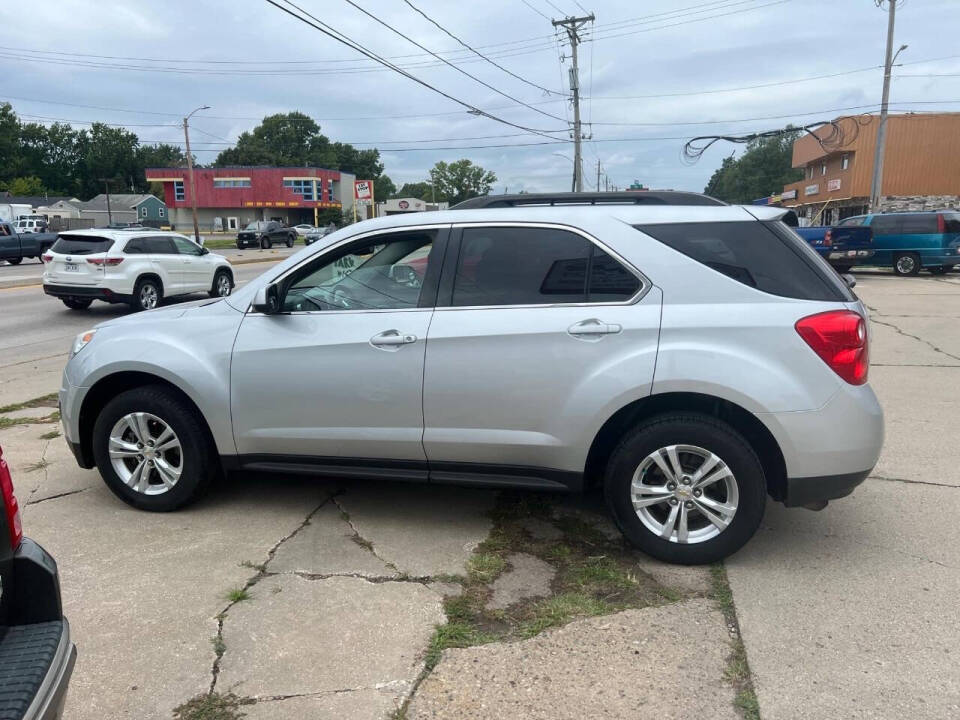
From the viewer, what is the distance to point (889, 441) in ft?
18.9

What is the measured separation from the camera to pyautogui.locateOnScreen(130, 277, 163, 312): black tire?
14688 millimetres

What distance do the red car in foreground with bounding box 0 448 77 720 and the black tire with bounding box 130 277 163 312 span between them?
44.6 ft

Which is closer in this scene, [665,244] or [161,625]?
[161,625]

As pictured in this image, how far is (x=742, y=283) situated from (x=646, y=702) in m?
1.96

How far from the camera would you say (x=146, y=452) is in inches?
169

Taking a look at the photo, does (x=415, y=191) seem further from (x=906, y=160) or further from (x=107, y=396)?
(x=107, y=396)

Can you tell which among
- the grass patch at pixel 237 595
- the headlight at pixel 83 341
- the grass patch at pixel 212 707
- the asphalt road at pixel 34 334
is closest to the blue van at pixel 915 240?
the asphalt road at pixel 34 334

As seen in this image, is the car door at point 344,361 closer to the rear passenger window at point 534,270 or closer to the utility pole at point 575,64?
the rear passenger window at point 534,270

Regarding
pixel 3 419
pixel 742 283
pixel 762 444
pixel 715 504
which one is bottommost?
pixel 3 419

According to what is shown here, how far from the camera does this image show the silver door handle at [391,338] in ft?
12.5

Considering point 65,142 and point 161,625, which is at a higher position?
point 65,142

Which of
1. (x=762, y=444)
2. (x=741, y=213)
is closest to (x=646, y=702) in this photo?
(x=762, y=444)

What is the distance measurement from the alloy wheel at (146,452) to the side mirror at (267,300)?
0.91 m

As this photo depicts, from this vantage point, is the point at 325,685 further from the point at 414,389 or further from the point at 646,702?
the point at 414,389
